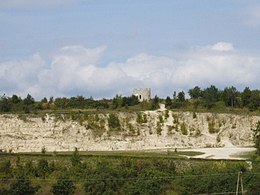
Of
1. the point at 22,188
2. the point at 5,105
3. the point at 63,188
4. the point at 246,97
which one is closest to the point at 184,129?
the point at 246,97

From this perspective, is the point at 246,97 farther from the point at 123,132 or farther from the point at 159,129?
the point at 123,132

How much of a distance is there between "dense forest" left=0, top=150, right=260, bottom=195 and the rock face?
1171cm

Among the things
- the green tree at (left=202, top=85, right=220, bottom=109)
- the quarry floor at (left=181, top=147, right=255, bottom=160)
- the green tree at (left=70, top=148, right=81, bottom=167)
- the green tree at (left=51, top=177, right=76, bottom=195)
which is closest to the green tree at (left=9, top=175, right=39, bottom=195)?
the green tree at (left=51, top=177, right=76, bottom=195)

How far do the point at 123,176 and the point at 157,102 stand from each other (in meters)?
22.8

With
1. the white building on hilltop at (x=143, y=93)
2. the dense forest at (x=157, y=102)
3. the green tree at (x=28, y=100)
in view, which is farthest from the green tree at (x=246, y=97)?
the green tree at (x=28, y=100)

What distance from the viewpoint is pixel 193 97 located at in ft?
217

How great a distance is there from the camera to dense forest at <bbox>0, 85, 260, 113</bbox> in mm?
59406

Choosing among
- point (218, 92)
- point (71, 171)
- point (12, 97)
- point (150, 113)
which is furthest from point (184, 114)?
point (71, 171)

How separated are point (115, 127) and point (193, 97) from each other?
13.0 meters

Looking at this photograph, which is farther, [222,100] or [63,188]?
[222,100]

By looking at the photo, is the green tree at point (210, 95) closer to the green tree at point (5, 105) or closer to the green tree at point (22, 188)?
the green tree at point (5, 105)

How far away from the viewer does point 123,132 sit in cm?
5503

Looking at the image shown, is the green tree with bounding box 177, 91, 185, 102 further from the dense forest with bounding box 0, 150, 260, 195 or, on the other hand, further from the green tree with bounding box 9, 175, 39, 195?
the green tree with bounding box 9, 175, 39, 195

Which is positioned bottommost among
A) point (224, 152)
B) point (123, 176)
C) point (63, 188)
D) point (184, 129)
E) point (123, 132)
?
point (63, 188)
